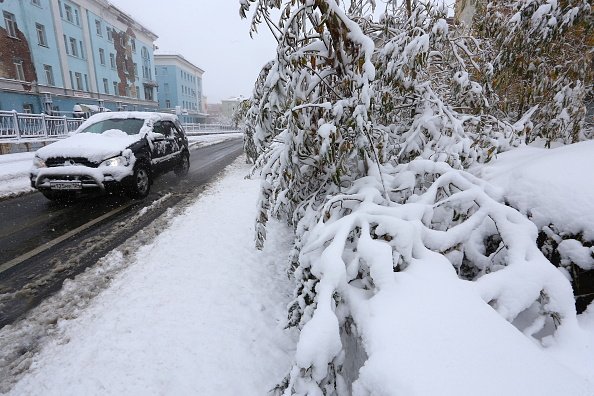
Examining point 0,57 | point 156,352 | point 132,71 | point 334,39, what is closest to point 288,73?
point 334,39

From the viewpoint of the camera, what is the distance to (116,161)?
6160 mm

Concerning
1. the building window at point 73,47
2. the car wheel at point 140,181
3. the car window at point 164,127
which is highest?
the building window at point 73,47

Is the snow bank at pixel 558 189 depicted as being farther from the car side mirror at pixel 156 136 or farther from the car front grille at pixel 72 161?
the car side mirror at pixel 156 136

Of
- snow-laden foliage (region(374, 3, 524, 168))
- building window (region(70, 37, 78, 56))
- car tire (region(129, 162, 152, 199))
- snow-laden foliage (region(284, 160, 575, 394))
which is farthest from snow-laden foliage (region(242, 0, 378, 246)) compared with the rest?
building window (region(70, 37, 78, 56))

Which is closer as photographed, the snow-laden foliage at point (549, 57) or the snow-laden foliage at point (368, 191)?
the snow-laden foliage at point (368, 191)

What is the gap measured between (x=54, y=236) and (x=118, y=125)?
3.61 m

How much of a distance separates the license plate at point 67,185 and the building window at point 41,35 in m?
28.3

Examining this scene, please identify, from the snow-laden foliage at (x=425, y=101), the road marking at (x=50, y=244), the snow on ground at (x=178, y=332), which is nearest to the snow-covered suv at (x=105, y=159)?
the road marking at (x=50, y=244)

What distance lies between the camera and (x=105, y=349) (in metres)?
2.65

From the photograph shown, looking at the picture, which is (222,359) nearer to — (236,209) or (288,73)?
(288,73)

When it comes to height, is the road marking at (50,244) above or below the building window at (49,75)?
below

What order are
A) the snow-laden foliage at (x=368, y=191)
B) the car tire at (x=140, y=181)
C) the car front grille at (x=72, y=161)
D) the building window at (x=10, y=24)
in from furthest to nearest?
the building window at (x=10, y=24), the car tire at (x=140, y=181), the car front grille at (x=72, y=161), the snow-laden foliage at (x=368, y=191)

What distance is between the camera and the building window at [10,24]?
2277 cm

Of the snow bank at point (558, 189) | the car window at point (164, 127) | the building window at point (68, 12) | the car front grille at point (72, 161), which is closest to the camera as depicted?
the snow bank at point (558, 189)
